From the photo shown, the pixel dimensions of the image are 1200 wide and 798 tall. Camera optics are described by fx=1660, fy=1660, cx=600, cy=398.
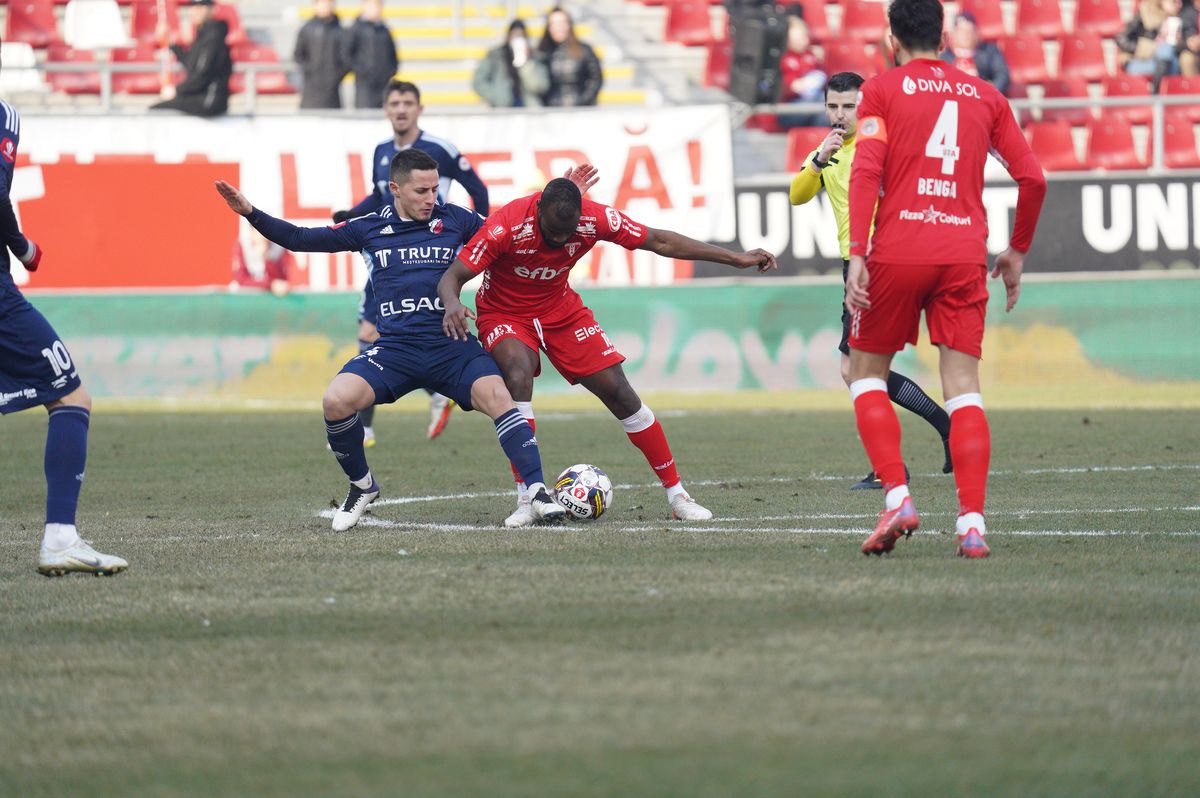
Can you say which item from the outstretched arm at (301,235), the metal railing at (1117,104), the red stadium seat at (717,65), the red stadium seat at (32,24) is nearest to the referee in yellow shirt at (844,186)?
the outstretched arm at (301,235)

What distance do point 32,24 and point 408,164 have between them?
16033 mm

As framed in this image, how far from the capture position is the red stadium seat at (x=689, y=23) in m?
21.8

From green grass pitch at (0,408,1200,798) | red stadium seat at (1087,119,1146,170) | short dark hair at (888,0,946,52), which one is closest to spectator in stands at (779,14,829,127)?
red stadium seat at (1087,119,1146,170)

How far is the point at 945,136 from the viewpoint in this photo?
20.7 feet

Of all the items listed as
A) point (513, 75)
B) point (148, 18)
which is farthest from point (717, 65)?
point (148, 18)

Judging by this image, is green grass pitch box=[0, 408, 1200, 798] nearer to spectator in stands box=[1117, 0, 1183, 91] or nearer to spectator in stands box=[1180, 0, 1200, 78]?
spectator in stands box=[1180, 0, 1200, 78]

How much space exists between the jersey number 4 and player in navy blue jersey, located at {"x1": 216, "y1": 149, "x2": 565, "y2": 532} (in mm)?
2352

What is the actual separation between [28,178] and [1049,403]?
35.4 ft

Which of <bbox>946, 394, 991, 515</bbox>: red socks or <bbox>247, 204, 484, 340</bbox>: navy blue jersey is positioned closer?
<bbox>946, 394, 991, 515</bbox>: red socks

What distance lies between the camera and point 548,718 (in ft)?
12.8

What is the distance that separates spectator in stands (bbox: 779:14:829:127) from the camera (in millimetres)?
19781

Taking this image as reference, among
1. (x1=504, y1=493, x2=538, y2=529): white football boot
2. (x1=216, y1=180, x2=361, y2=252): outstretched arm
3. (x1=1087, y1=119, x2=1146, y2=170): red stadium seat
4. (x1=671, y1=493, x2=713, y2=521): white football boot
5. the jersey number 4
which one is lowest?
(x1=671, y1=493, x2=713, y2=521): white football boot

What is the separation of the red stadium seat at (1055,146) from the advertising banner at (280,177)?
3.96 meters

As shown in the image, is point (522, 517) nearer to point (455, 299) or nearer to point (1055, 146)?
point (455, 299)
